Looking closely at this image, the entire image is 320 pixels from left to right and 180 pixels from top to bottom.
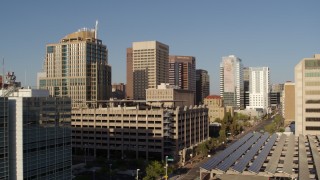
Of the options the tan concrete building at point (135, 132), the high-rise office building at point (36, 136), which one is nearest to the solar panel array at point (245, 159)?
the high-rise office building at point (36, 136)

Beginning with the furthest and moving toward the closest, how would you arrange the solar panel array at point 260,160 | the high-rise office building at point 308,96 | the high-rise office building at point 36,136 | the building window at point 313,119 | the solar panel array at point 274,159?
the building window at point 313,119 < the high-rise office building at point 308,96 < the solar panel array at point 274,159 < the solar panel array at point 260,160 < the high-rise office building at point 36,136

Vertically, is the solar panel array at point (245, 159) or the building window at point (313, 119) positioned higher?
the building window at point (313, 119)

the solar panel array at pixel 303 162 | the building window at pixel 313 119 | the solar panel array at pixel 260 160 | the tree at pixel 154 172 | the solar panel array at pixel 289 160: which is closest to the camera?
the solar panel array at pixel 303 162

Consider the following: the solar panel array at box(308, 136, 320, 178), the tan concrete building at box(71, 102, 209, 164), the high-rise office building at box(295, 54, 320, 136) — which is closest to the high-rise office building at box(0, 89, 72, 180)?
the solar panel array at box(308, 136, 320, 178)

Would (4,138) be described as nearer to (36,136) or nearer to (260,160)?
(36,136)

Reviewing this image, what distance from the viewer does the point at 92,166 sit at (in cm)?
12719

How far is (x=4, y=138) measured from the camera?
2518 inches

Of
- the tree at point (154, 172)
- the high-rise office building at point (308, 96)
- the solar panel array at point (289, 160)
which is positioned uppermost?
the high-rise office building at point (308, 96)

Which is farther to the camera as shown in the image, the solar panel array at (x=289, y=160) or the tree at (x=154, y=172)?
the tree at (x=154, y=172)

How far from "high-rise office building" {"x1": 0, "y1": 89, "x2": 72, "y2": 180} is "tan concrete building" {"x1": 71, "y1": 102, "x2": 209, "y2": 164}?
64.7 metres

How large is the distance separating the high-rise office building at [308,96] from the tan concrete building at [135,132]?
128 feet

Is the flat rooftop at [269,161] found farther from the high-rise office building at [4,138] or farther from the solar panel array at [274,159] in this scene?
the high-rise office building at [4,138]

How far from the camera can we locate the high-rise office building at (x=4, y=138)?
208ft

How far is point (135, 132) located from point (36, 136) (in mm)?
74439
